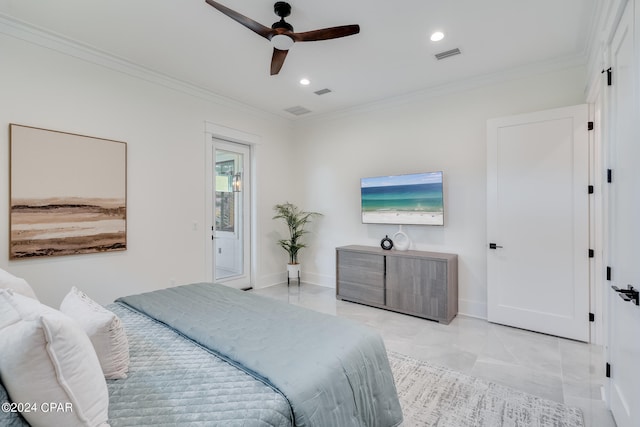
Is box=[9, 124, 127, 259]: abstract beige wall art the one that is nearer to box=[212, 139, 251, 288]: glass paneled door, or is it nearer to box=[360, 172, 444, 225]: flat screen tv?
box=[212, 139, 251, 288]: glass paneled door

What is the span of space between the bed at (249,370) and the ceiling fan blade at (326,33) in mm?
2197

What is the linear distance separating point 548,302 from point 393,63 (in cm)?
311

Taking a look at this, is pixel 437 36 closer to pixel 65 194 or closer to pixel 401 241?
pixel 401 241

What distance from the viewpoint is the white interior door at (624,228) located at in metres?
1.52

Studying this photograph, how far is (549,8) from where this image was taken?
2520 millimetres

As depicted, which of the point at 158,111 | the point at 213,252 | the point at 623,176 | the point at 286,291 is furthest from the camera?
the point at 286,291

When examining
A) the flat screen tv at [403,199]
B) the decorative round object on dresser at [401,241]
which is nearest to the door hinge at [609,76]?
the flat screen tv at [403,199]

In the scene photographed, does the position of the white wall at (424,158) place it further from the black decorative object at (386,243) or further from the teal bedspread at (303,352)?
the teal bedspread at (303,352)

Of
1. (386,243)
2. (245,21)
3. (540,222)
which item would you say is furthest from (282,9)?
(540,222)

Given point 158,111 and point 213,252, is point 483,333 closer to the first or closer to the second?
point 213,252

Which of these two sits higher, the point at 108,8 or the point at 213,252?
the point at 108,8

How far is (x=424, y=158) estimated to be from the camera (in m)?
4.23

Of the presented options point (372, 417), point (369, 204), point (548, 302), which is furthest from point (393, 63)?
point (372, 417)

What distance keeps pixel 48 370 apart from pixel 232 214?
415 cm
